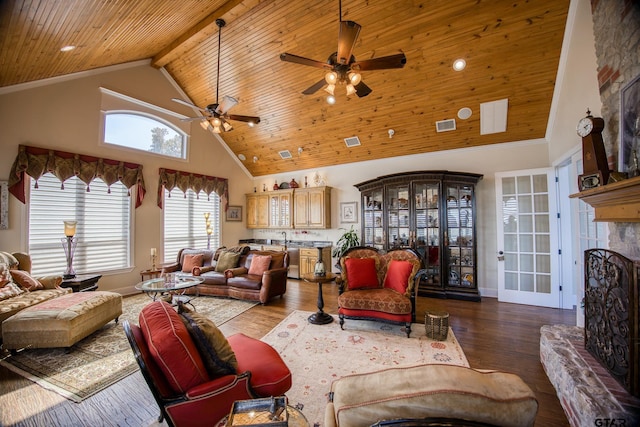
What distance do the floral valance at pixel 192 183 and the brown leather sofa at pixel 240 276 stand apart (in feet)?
5.33

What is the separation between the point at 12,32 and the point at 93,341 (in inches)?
140

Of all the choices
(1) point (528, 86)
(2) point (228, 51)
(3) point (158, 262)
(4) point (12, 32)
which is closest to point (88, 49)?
(4) point (12, 32)

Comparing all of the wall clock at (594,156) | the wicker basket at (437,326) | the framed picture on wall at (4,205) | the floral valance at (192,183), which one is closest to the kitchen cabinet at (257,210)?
the floral valance at (192,183)

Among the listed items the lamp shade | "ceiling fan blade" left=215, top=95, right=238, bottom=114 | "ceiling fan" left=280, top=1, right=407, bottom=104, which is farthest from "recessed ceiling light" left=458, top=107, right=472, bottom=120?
the lamp shade

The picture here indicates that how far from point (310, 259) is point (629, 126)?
553 centimetres

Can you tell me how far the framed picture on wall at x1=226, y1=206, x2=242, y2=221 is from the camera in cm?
734

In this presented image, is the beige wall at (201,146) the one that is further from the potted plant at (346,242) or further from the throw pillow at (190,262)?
the throw pillow at (190,262)

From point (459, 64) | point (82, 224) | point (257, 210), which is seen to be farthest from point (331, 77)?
point (257, 210)

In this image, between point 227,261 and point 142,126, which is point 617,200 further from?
point 142,126

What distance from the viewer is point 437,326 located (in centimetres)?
306

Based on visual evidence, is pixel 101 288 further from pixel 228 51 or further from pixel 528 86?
pixel 528 86

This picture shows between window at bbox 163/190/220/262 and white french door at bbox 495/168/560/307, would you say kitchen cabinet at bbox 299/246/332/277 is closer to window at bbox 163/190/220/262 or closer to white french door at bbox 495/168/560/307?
window at bbox 163/190/220/262

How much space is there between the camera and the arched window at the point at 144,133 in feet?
16.5

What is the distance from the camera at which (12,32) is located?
2635 millimetres
